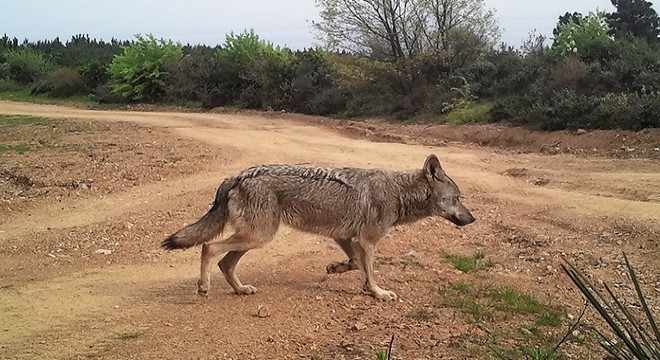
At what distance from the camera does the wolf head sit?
7828mm

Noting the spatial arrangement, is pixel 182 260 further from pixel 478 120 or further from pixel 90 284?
pixel 478 120

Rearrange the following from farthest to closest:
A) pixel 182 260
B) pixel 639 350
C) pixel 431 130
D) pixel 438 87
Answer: pixel 438 87, pixel 431 130, pixel 182 260, pixel 639 350

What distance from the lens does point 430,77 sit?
28.8 metres

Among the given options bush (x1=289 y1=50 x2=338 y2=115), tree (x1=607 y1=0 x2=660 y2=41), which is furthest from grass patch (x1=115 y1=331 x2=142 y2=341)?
tree (x1=607 y1=0 x2=660 y2=41)

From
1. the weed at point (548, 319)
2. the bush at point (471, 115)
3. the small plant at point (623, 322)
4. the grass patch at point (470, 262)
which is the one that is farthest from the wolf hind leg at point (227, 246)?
the bush at point (471, 115)

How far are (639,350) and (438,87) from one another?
25.9 meters

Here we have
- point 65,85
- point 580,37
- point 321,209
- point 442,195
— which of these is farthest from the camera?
point 65,85

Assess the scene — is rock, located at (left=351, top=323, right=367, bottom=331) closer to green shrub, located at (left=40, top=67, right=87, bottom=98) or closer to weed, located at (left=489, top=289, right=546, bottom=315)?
weed, located at (left=489, top=289, right=546, bottom=315)

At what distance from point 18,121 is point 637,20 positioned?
1067 inches

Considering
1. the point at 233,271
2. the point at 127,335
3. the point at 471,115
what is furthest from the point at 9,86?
the point at 127,335

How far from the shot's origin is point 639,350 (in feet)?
5.60

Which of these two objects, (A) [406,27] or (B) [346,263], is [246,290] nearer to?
(B) [346,263]

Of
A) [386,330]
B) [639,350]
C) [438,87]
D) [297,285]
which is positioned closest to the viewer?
[639,350]

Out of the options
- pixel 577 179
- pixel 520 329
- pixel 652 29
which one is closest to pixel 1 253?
pixel 520 329
